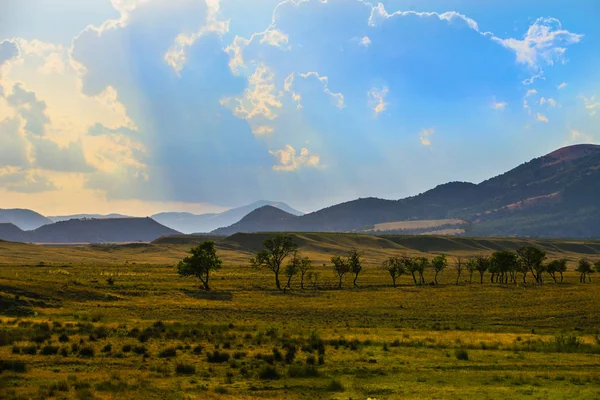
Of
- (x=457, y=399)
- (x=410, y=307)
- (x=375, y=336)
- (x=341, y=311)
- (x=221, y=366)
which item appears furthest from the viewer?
(x=410, y=307)

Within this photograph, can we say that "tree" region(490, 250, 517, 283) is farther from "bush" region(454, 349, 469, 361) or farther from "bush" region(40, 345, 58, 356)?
"bush" region(40, 345, 58, 356)

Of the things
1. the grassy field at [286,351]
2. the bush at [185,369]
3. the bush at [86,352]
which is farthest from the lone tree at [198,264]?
the bush at [185,369]

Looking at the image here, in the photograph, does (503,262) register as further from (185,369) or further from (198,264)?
(185,369)

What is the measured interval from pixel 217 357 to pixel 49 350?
9476 millimetres

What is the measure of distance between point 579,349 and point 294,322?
26.3m

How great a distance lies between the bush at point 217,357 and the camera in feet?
88.0

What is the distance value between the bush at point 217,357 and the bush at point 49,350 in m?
8.63

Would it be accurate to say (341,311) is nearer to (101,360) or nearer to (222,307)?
(222,307)

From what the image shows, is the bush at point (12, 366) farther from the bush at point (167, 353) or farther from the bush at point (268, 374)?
the bush at point (268, 374)

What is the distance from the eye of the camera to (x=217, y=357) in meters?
27.1

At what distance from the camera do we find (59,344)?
1120 inches

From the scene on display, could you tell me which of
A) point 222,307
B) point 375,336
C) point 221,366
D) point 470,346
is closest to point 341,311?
point 222,307

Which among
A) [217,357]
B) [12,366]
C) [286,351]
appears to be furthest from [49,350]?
[286,351]

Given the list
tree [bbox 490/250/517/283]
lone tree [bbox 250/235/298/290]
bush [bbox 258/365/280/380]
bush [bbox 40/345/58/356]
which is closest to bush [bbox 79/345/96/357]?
bush [bbox 40/345/58/356]
